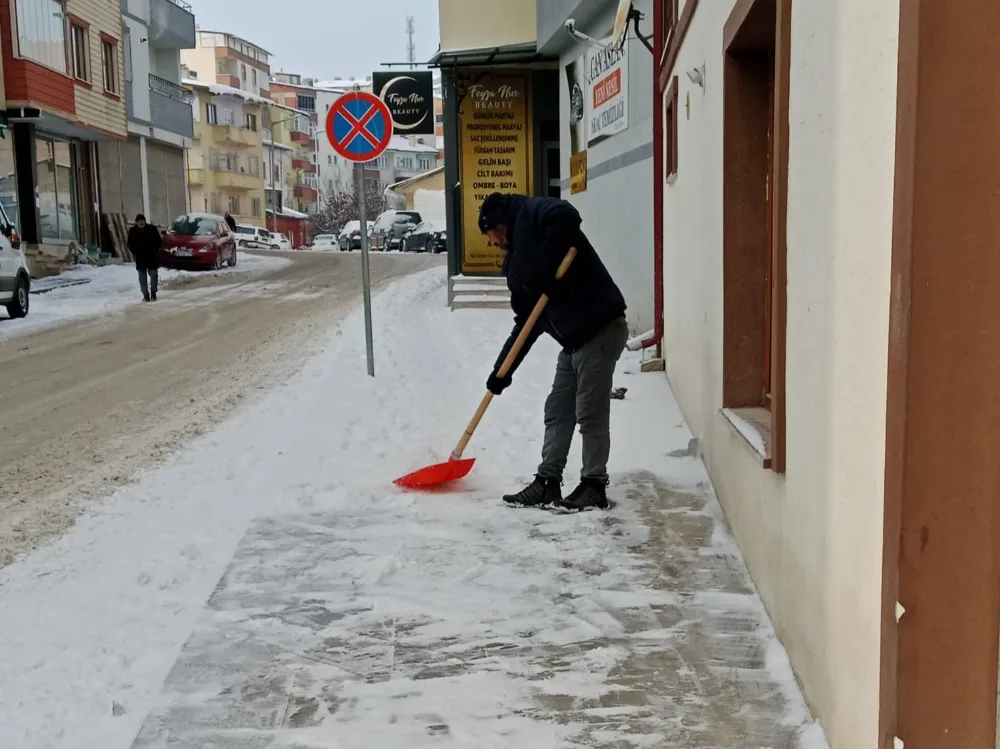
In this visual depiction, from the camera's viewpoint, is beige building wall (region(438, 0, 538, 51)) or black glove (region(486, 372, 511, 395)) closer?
black glove (region(486, 372, 511, 395))

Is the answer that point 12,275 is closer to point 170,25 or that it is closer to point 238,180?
point 170,25

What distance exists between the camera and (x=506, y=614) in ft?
12.7

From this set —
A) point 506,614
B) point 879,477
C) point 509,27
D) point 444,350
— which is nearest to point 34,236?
point 509,27

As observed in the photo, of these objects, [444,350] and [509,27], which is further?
[509,27]

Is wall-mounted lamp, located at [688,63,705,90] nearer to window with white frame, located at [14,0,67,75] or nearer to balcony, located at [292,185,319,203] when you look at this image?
window with white frame, located at [14,0,67,75]

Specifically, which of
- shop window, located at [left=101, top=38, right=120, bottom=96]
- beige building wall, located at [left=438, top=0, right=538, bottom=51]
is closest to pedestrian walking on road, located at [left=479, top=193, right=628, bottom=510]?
beige building wall, located at [left=438, top=0, right=538, bottom=51]

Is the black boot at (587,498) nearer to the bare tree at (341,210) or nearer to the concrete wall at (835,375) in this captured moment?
the concrete wall at (835,375)

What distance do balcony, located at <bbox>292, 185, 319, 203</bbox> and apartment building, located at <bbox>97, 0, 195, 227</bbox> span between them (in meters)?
54.9

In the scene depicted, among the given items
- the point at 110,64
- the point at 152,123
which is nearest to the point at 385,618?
the point at 110,64

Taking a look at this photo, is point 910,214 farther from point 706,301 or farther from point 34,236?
point 34,236

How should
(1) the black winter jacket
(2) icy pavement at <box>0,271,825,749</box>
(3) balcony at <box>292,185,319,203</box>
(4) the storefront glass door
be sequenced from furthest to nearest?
(3) balcony at <box>292,185,319,203</box>, (4) the storefront glass door, (1) the black winter jacket, (2) icy pavement at <box>0,271,825,749</box>

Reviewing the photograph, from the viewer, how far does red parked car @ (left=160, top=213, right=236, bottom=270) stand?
27.3 m

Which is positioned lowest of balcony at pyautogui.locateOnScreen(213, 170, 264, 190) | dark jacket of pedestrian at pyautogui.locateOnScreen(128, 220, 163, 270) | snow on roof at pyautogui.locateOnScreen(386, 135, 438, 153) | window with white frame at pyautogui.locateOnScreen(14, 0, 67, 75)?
dark jacket of pedestrian at pyautogui.locateOnScreen(128, 220, 163, 270)

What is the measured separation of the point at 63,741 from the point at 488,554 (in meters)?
2.03
